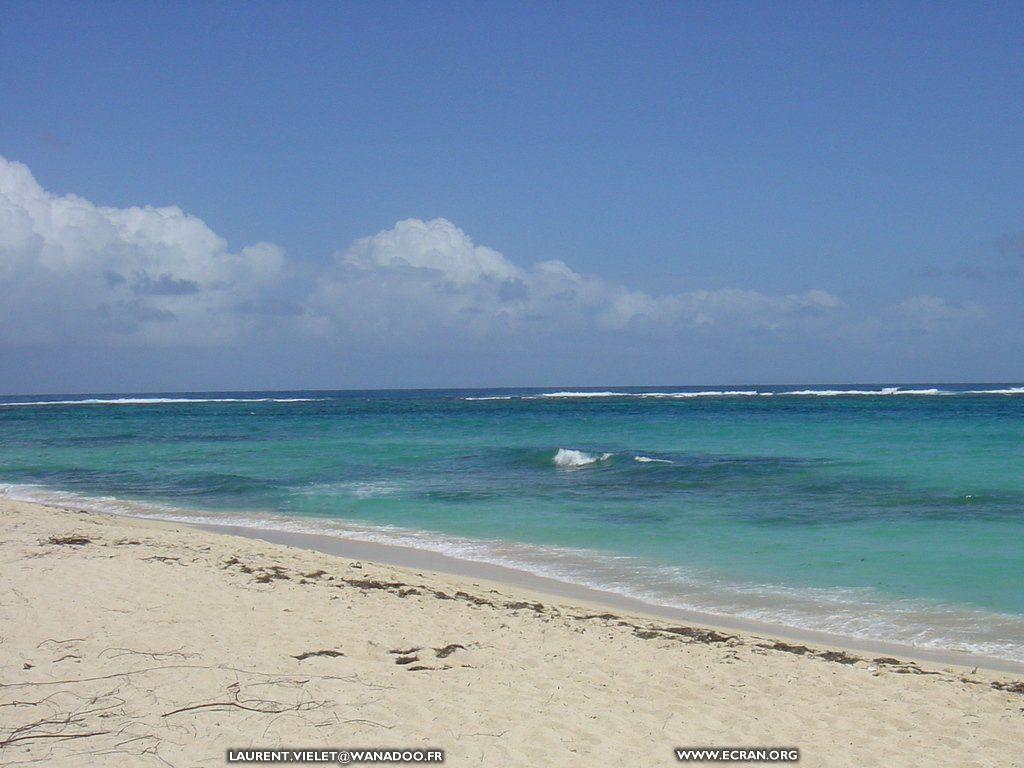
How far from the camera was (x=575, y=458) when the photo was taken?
2050 cm

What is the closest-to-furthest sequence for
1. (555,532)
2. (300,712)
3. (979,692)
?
(300,712), (979,692), (555,532)

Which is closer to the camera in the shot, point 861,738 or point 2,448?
point 861,738

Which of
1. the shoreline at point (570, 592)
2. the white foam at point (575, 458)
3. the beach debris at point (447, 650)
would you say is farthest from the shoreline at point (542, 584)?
the white foam at point (575, 458)

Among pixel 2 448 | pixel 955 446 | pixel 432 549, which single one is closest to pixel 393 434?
pixel 2 448

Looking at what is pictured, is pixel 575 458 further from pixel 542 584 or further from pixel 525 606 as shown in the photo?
pixel 525 606

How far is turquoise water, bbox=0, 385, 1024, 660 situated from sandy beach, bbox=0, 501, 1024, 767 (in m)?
1.68

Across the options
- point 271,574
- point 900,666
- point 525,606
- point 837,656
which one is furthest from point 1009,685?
point 271,574

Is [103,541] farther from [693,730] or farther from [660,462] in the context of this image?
[660,462]

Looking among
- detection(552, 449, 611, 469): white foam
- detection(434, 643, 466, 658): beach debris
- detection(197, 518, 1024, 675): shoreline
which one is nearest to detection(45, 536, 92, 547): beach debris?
detection(197, 518, 1024, 675): shoreline

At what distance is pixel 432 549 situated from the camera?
10828 mm

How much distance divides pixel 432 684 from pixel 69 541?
6491 mm

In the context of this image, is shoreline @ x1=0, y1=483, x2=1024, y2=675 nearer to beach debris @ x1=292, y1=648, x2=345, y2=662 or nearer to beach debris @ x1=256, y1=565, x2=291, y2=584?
beach debris @ x1=256, y1=565, x2=291, y2=584

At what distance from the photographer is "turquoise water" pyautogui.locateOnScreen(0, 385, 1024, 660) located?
821cm

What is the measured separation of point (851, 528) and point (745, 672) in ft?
21.3
